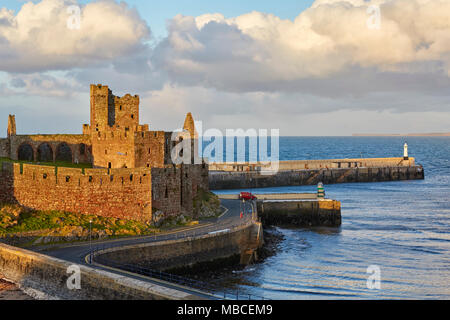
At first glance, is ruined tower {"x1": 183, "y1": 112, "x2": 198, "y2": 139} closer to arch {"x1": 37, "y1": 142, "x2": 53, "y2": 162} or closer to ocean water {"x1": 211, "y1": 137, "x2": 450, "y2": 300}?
ocean water {"x1": 211, "y1": 137, "x2": 450, "y2": 300}

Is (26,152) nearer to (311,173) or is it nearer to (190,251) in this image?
(190,251)

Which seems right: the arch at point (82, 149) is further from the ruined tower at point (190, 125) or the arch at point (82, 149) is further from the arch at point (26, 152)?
the ruined tower at point (190, 125)

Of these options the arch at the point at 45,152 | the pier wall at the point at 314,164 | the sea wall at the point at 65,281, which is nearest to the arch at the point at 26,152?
the arch at the point at 45,152

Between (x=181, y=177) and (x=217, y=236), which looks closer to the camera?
(x=217, y=236)

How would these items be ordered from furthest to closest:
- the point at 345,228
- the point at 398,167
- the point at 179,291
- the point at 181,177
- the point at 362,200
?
the point at 398,167 → the point at 362,200 → the point at 345,228 → the point at 181,177 → the point at 179,291

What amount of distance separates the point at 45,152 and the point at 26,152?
7.85ft

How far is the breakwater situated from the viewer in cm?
11731

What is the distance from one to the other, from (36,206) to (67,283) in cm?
1869

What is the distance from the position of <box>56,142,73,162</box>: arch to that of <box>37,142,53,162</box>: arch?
4.23 feet

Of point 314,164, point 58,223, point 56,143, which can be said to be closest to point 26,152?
point 56,143

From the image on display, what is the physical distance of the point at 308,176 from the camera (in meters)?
129

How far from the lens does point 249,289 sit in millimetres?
44062
